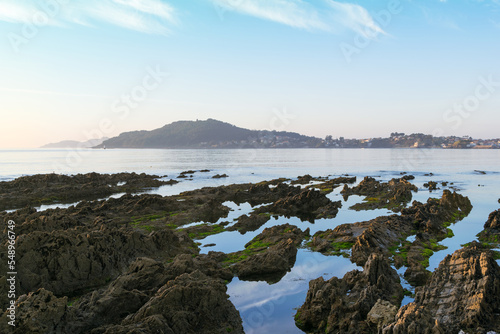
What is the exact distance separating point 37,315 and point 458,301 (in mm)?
16779

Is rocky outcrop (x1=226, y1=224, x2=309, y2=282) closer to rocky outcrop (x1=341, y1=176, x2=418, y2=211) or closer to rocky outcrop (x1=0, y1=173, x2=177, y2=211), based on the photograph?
rocky outcrop (x1=341, y1=176, x2=418, y2=211)

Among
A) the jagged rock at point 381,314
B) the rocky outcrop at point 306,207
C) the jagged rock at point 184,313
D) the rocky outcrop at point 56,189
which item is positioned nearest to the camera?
the jagged rock at point 184,313

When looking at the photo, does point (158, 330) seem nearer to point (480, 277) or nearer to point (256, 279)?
point (256, 279)

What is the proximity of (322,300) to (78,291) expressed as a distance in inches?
534

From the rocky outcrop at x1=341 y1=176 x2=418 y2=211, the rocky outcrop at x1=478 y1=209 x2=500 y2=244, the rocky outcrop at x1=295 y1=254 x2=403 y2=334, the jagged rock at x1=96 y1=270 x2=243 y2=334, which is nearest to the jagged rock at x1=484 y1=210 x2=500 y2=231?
the rocky outcrop at x1=478 y1=209 x2=500 y2=244

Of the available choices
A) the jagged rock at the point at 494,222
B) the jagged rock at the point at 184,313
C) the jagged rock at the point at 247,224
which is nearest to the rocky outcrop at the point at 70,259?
the jagged rock at the point at 184,313

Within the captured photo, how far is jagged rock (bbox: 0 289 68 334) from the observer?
11078 millimetres

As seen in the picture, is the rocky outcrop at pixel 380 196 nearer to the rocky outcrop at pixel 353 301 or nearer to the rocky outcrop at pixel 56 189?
the rocky outcrop at pixel 353 301

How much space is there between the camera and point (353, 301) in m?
15.6

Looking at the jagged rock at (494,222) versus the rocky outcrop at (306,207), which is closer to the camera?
the jagged rock at (494,222)

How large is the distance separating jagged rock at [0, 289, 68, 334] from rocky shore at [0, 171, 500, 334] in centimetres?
3

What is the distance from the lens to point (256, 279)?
2181 cm

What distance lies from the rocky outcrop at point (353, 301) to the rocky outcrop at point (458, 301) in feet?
4.97

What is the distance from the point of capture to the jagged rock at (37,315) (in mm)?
11078
